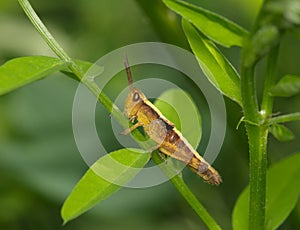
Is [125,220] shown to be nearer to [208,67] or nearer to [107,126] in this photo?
[107,126]

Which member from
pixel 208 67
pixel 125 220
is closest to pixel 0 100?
pixel 125 220

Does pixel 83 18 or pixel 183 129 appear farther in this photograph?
pixel 83 18

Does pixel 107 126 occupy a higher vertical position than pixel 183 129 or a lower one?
lower

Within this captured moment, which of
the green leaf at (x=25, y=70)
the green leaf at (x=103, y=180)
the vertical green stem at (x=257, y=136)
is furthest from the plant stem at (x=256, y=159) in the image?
the green leaf at (x=25, y=70)

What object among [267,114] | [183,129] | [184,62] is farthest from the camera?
[184,62]

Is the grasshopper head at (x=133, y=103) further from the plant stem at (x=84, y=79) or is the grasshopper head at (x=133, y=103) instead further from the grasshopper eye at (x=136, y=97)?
the plant stem at (x=84, y=79)
